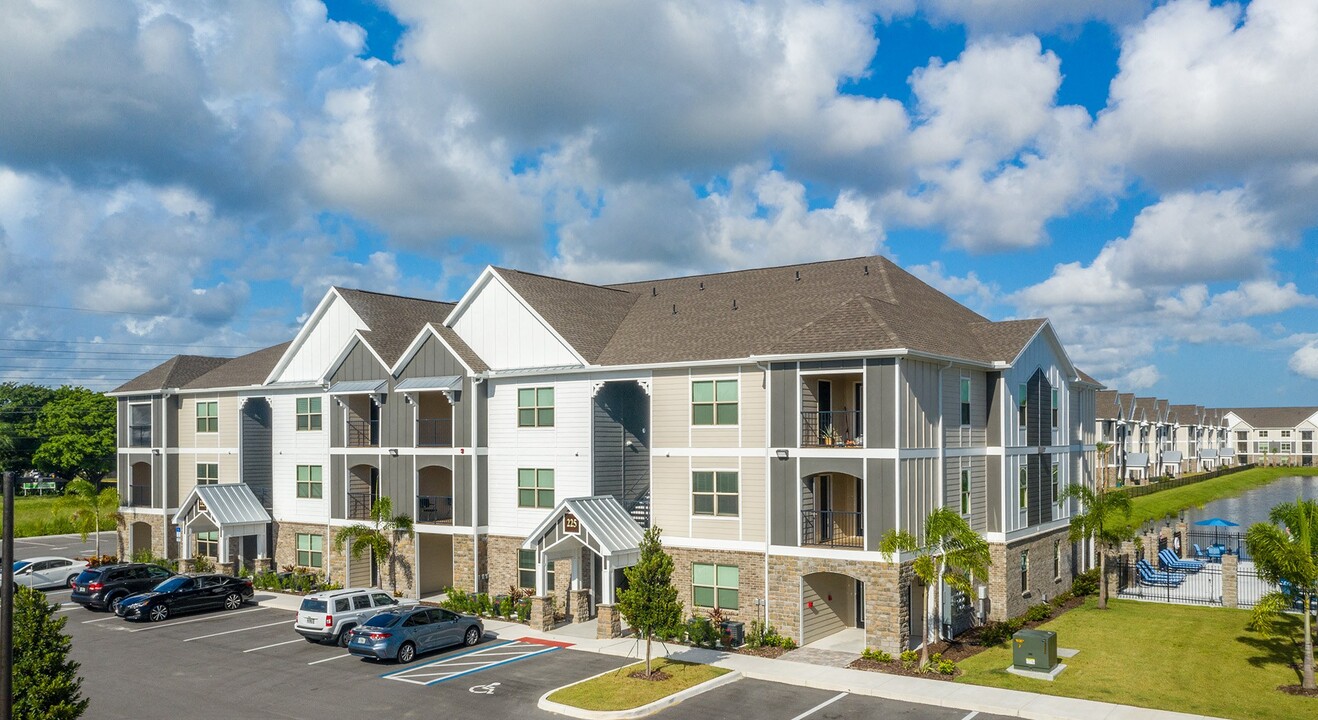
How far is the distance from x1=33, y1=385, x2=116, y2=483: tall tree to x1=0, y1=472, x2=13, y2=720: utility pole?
89.3 meters

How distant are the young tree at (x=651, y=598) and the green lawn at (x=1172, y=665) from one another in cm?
797

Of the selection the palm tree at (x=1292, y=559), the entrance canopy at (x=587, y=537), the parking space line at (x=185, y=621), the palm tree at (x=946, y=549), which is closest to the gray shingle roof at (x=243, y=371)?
the parking space line at (x=185, y=621)

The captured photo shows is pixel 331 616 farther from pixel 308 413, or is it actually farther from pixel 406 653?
pixel 308 413

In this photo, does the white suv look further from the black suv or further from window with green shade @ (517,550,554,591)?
the black suv

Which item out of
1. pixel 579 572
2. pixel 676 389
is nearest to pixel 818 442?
pixel 676 389

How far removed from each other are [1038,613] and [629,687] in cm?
1662

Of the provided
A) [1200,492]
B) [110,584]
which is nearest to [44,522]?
[110,584]

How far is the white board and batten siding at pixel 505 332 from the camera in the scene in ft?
114

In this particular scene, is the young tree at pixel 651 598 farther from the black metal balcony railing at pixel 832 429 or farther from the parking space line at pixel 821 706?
the black metal balcony railing at pixel 832 429

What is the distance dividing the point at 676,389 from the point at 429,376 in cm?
1093

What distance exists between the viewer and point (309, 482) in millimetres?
41656

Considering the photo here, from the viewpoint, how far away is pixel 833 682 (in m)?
24.0

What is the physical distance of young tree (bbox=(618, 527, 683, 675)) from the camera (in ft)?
78.5

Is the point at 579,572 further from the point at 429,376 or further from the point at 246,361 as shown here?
the point at 246,361
